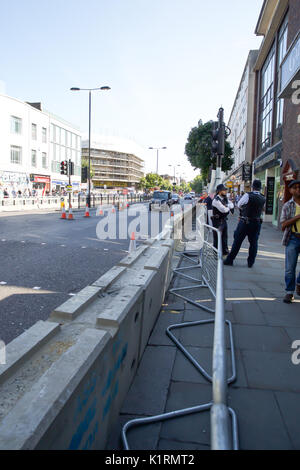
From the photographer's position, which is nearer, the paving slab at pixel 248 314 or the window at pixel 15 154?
the paving slab at pixel 248 314

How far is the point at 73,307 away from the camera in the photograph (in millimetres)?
2502

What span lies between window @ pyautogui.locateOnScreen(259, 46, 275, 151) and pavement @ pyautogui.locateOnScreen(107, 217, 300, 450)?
2009 cm

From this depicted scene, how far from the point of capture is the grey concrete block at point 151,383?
2566mm

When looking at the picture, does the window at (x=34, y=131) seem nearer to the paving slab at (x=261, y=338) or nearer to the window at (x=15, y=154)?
the window at (x=15, y=154)

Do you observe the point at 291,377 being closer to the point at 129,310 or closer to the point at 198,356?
the point at 198,356

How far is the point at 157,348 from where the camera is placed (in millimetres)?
3559

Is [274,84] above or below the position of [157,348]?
above

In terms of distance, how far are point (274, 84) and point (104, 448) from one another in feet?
76.6

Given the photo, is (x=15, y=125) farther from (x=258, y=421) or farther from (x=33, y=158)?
(x=258, y=421)

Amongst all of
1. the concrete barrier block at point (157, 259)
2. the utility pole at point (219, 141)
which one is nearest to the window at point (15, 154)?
the utility pole at point (219, 141)

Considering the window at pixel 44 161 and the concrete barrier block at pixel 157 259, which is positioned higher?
the window at pixel 44 161

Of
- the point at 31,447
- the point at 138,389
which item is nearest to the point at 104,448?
the point at 138,389

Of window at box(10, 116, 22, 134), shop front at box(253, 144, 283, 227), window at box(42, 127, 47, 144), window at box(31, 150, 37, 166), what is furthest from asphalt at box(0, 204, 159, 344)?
window at box(42, 127, 47, 144)

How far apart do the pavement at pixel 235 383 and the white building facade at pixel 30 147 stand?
41.4 meters
